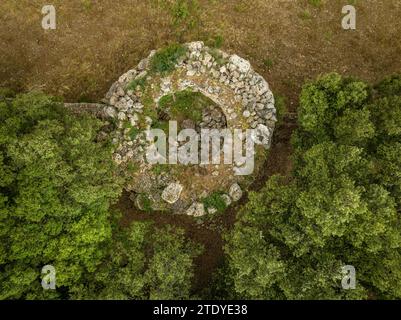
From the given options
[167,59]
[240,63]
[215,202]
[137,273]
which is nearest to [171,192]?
[215,202]

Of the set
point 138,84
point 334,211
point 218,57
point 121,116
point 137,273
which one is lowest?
point 137,273

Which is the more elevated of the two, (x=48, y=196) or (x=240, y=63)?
(x=240, y=63)

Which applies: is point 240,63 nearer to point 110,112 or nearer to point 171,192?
point 110,112

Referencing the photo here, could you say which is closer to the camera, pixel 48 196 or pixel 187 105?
pixel 48 196

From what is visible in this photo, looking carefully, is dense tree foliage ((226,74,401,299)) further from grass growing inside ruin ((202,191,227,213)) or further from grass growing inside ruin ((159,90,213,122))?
grass growing inside ruin ((159,90,213,122))

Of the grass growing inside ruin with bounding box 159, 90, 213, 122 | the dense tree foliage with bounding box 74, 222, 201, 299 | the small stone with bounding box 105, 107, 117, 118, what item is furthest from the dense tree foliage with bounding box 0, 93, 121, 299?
the grass growing inside ruin with bounding box 159, 90, 213, 122

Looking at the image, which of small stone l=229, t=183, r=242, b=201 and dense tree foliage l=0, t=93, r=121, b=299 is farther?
small stone l=229, t=183, r=242, b=201

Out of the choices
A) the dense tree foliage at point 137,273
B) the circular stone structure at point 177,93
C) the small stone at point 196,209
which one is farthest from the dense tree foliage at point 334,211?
the circular stone structure at point 177,93
